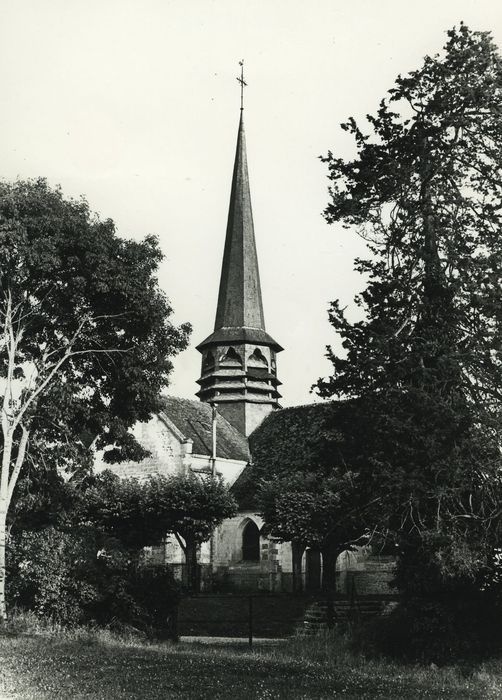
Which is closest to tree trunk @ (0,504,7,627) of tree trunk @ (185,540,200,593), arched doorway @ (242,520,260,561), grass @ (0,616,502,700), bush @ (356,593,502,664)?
grass @ (0,616,502,700)

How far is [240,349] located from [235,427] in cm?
434

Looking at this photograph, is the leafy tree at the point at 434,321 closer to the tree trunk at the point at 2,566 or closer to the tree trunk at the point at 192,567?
the tree trunk at the point at 2,566

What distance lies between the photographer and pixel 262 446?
41750mm

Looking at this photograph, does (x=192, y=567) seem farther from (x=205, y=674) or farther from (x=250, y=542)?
(x=205, y=674)

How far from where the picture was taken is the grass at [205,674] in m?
10.8

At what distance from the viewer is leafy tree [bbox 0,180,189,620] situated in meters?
21.2

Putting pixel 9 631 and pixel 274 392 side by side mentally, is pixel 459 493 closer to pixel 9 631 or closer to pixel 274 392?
pixel 9 631

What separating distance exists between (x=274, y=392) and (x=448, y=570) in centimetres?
3008

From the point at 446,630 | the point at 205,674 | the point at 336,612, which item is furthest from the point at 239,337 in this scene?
the point at 205,674

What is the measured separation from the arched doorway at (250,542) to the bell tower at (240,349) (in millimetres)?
6392

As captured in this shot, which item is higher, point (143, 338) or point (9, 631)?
point (143, 338)

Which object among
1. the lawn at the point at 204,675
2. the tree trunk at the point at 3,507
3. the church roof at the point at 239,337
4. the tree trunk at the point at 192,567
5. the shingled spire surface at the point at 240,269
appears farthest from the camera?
the shingled spire surface at the point at 240,269

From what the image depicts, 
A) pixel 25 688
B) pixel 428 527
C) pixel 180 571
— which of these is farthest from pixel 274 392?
pixel 25 688

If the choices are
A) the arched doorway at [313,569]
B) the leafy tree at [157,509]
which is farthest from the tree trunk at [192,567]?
the arched doorway at [313,569]
